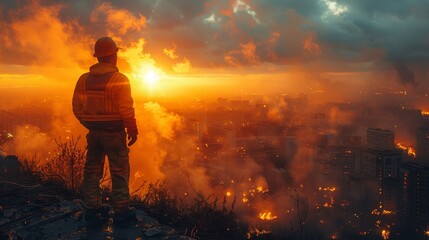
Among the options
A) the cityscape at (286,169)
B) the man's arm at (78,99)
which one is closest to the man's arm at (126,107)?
the man's arm at (78,99)

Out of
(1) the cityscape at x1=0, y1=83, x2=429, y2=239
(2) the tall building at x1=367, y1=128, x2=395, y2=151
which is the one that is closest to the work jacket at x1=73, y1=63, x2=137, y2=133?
(1) the cityscape at x1=0, y1=83, x2=429, y2=239

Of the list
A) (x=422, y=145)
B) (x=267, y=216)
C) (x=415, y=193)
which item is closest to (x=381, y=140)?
(x=422, y=145)

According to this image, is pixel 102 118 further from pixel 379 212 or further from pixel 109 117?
pixel 379 212

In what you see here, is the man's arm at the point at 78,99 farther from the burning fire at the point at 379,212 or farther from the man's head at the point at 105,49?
the burning fire at the point at 379,212

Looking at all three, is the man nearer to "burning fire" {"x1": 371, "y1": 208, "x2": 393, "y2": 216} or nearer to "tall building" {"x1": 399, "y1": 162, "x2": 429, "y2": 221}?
"burning fire" {"x1": 371, "y1": 208, "x2": 393, "y2": 216}

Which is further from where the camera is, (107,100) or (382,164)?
(382,164)
